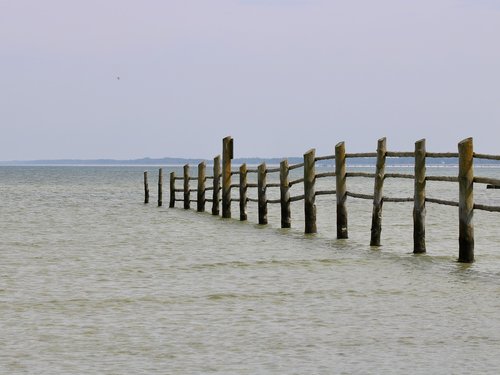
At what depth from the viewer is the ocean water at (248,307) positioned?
6668mm

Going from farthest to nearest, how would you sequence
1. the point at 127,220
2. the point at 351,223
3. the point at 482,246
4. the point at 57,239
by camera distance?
the point at 127,220, the point at 351,223, the point at 57,239, the point at 482,246

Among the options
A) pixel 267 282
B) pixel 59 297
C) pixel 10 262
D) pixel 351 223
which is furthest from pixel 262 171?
pixel 59 297

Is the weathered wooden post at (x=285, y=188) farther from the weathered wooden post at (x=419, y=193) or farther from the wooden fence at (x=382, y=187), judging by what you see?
the weathered wooden post at (x=419, y=193)

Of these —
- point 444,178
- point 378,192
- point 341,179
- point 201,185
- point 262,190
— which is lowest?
point 201,185

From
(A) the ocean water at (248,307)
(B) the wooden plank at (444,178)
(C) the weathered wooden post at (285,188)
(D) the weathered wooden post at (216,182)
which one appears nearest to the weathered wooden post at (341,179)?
(A) the ocean water at (248,307)

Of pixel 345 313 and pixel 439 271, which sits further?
pixel 439 271

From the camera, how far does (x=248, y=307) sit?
29.9ft

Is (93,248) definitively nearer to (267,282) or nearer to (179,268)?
(179,268)

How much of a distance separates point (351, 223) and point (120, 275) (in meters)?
12.6

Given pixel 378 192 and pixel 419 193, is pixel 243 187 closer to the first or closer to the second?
pixel 378 192

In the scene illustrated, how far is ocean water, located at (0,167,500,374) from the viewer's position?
21.9 ft

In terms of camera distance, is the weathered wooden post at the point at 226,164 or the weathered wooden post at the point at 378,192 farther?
the weathered wooden post at the point at 226,164

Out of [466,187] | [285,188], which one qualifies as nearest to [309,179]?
[285,188]

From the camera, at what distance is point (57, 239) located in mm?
18500
